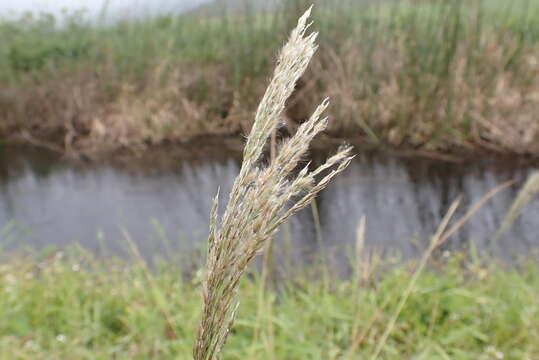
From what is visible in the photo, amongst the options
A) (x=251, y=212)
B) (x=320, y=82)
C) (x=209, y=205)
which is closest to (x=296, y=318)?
(x=251, y=212)

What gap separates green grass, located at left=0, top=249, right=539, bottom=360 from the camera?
1.88m

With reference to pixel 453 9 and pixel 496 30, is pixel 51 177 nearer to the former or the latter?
pixel 453 9

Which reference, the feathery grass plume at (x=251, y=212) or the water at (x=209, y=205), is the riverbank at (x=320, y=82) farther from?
the feathery grass plume at (x=251, y=212)

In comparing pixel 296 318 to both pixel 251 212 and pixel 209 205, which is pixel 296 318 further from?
pixel 209 205

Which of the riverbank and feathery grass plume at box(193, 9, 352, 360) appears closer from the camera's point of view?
feathery grass plume at box(193, 9, 352, 360)

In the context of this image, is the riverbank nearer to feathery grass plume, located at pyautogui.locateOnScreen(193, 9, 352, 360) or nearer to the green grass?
the green grass

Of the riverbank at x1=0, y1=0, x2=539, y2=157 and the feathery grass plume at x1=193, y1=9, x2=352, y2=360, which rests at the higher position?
the feathery grass plume at x1=193, y1=9, x2=352, y2=360

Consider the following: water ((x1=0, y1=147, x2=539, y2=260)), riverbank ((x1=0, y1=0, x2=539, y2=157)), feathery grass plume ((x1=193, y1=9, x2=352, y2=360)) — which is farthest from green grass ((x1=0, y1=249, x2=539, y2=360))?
riverbank ((x1=0, y1=0, x2=539, y2=157))

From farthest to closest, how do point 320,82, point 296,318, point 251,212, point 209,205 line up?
point 320,82
point 209,205
point 296,318
point 251,212

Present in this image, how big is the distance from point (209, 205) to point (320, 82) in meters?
1.67

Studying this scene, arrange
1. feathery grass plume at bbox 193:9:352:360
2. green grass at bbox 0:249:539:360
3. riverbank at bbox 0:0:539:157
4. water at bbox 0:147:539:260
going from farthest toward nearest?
riverbank at bbox 0:0:539:157 → water at bbox 0:147:539:260 → green grass at bbox 0:249:539:360 → feathery grass plume at bbox 193:9:352:360

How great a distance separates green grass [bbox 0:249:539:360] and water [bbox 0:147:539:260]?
1.91 feet

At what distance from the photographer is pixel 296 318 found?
6.73ft

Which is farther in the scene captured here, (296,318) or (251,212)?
(296,318)
